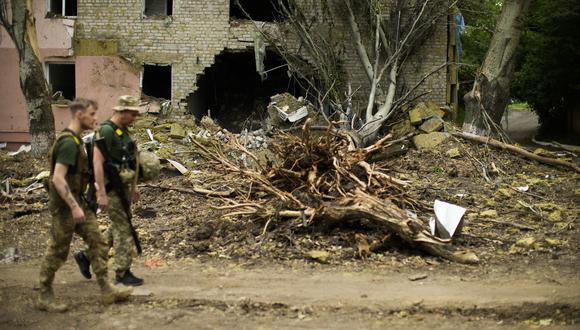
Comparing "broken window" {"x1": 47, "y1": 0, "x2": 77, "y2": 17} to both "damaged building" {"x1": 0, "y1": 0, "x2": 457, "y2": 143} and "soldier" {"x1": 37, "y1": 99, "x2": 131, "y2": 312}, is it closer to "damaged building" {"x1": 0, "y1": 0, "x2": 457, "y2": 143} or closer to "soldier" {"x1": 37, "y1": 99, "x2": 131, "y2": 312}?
"damaged building" {"x1": 0, "y1": 0, "x2": 457, "y2": 143}

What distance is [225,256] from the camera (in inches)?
280

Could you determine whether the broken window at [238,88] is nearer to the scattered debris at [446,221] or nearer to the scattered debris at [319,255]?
the scattered debris at [446,221]

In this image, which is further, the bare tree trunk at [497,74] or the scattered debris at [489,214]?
the bare tree trunk at [497,74]

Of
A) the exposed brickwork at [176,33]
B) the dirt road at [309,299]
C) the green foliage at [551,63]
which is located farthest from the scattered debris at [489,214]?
the green foliage at [551,63]

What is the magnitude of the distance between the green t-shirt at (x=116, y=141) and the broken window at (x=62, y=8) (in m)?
11.9

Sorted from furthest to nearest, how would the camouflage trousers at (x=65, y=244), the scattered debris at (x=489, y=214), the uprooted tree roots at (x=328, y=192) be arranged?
the scattered debris at (x=489, y=214), the uprooted tree roots at (x=328, y=192), the camouflage trousers at (x=65, y=244)

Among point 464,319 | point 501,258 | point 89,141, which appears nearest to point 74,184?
point 89,141

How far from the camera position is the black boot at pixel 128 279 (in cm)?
582

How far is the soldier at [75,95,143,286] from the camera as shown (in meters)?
5.50

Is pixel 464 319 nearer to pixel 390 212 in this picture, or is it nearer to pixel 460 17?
pixel 390 212

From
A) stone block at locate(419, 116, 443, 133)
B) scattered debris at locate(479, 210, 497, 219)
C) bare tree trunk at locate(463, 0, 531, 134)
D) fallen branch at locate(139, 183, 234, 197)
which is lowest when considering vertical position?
fallen branch at locate(139, 183, 234, 197)

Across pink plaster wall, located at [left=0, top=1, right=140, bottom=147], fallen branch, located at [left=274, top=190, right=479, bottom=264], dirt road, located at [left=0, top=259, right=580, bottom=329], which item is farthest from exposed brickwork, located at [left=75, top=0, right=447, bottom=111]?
dirt road, located at [left=0, top=259, right=580, bottom=329]

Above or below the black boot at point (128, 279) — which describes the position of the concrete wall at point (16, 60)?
above

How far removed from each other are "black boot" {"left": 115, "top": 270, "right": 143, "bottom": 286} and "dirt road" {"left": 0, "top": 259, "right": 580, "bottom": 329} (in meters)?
0.10
